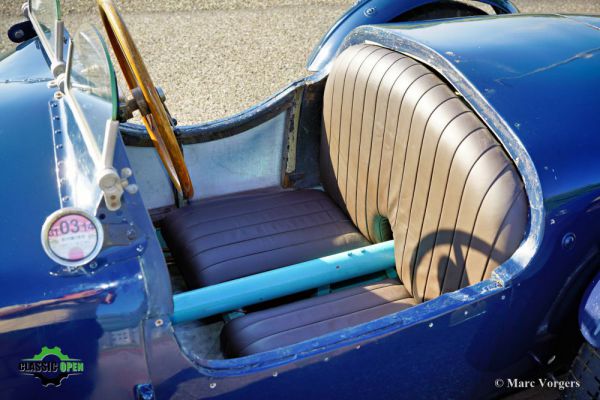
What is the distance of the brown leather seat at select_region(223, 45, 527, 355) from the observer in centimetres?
162

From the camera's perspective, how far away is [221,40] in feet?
16.9

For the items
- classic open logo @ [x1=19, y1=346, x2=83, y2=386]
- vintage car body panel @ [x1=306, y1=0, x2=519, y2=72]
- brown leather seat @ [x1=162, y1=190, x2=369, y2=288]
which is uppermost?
vintage car body panel @ [x1=306, y1=0, x2=519, y2=72]

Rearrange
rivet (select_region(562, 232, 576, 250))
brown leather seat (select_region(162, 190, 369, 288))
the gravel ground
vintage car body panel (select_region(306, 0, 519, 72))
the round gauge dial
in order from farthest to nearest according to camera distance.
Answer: the gravel ground, vintage car body panel (select_region(306, 0, 519, 72)), brown leather seat (select_region(162, 190, 369, 288)), rivet (select_region(562, 232, 576, 250)), the round gauge dial

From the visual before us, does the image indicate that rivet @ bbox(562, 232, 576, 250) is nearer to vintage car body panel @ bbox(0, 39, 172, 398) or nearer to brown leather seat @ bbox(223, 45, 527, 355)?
brown leather seat @ bbox(223, 45, 527, 355)

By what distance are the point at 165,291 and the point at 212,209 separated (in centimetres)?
96

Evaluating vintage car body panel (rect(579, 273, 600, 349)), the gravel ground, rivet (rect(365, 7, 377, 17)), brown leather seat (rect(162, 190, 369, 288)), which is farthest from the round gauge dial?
the gravel ground

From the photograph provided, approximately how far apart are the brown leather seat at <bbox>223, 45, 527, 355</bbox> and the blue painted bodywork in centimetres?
6

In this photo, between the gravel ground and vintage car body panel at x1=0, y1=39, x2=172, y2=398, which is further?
the gravel ground

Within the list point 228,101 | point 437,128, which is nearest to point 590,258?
point 437,128

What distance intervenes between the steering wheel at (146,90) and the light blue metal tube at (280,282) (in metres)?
0.33

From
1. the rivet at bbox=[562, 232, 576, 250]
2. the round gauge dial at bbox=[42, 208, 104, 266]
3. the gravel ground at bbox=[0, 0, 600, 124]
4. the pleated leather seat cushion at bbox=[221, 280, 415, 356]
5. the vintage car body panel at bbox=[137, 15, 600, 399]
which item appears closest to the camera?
the round gauge dial at bbox=[42, 208, 104, 266]

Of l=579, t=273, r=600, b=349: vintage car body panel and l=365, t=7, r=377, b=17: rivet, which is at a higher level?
l=365, t=7, r=377, b=17: rivet

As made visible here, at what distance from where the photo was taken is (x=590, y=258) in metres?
1.72

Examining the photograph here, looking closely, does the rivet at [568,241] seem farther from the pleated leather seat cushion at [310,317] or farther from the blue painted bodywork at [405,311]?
the pleated leather seat cushion at [310,317]
